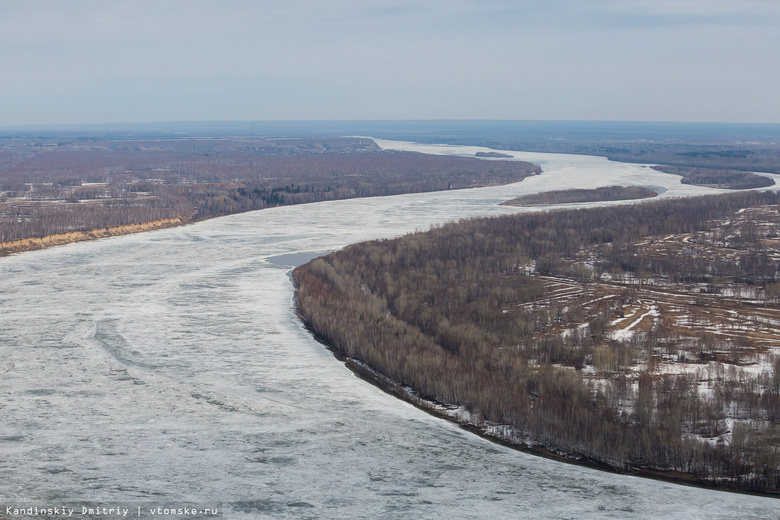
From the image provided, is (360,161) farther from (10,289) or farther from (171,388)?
(171,388)

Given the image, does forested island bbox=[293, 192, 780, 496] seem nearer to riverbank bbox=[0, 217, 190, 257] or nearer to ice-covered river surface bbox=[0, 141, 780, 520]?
ice-covered river surface bbox=[0, 141, 780, 520]

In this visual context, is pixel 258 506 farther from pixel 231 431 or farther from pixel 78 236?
pixel 78 236

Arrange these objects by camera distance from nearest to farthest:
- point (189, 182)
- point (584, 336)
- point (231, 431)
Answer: point (231, 431)
point (584, 336)
point (189, 182)

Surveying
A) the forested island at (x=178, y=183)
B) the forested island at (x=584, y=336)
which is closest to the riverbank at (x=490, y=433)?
the forested island at (x=584, y=336)

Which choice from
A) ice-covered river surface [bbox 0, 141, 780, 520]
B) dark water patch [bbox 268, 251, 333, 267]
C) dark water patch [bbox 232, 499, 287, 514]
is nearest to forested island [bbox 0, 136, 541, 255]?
dark water patch [bbox 268, 251, 333, 267]

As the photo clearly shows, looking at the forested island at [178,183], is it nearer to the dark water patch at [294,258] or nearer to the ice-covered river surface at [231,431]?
the dark water patch at [294,258]

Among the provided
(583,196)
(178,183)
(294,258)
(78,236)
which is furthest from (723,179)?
(78,236)

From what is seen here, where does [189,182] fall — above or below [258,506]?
above
